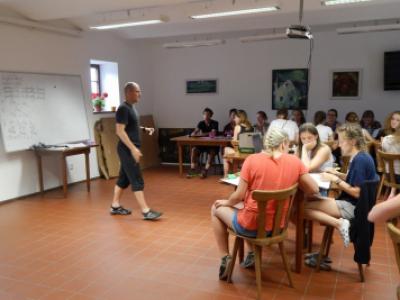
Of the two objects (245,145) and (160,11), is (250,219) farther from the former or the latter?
(160,11)

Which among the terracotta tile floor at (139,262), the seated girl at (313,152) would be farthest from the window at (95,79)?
the seated girl at (313,152)

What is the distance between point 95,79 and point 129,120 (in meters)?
3.69

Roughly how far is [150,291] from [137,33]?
6.12 meters

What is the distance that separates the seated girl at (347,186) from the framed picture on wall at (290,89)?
4.80 m

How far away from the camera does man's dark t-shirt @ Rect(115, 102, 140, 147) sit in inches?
176

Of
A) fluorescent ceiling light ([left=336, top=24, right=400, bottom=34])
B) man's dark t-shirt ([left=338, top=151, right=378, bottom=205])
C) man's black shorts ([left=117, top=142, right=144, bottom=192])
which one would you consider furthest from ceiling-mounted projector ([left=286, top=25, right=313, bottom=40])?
fluorescent ceiling light ([left=336, top=24, right=400, bottom=34])

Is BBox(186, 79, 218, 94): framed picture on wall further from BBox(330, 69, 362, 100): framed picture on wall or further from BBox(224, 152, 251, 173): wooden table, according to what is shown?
BBox(224, 152, 251, 173): wooden table

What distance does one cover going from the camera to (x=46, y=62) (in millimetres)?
6215

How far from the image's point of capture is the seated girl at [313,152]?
12.0ft

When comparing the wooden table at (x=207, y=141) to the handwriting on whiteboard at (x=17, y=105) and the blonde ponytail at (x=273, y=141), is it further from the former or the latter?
the blonde ponytail at (x=273, y=141)

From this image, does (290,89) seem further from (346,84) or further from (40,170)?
(40,170)

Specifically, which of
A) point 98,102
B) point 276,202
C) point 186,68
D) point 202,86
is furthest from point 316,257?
point 186,68

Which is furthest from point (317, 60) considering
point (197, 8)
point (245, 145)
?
point (245, 145)

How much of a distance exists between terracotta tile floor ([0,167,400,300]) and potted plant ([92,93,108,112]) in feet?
8.93
